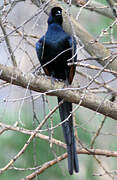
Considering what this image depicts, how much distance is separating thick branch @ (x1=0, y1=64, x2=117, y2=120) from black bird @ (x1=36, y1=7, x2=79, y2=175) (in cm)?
65

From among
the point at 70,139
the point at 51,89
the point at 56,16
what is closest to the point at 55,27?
the point at 56,16

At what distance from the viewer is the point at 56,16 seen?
3.32 m

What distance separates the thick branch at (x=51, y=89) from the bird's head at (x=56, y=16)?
82cm

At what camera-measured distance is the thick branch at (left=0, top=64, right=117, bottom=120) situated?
2.40m

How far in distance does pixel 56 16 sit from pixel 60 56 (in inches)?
11.8

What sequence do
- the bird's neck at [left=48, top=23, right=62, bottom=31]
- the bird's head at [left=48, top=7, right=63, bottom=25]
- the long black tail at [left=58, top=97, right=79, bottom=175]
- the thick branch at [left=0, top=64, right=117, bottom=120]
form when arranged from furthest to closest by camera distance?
the bird's neck at [left=48, top=23, right=62, bottom=31]
the bird's head at [left=48, top=7, right=63, bottom=25]
the long black tail at [left=58, top=97, right=79, bottom=175]
the thick branch at [left=0, top=64, right=117, bottom=120]

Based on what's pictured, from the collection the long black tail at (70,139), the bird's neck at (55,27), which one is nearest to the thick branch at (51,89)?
the long black tail at (70,139)

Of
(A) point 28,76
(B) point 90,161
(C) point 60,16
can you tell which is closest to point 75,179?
(B) point 90,161

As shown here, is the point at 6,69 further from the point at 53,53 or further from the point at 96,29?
the point at 96,29

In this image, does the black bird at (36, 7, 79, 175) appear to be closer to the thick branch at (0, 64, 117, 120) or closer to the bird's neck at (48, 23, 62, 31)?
the bird's neck at (48, 23, 62, 31)

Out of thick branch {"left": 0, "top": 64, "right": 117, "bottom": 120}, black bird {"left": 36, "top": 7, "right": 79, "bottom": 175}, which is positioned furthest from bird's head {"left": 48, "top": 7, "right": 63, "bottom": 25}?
thick branch {"left": 0, "top": 64, "right": 117, "bottom": 120}

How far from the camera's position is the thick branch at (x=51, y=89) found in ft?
7.88

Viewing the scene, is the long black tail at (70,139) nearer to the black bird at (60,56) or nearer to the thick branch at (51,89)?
the black bird at (60,56)

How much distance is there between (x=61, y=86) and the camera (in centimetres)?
273
